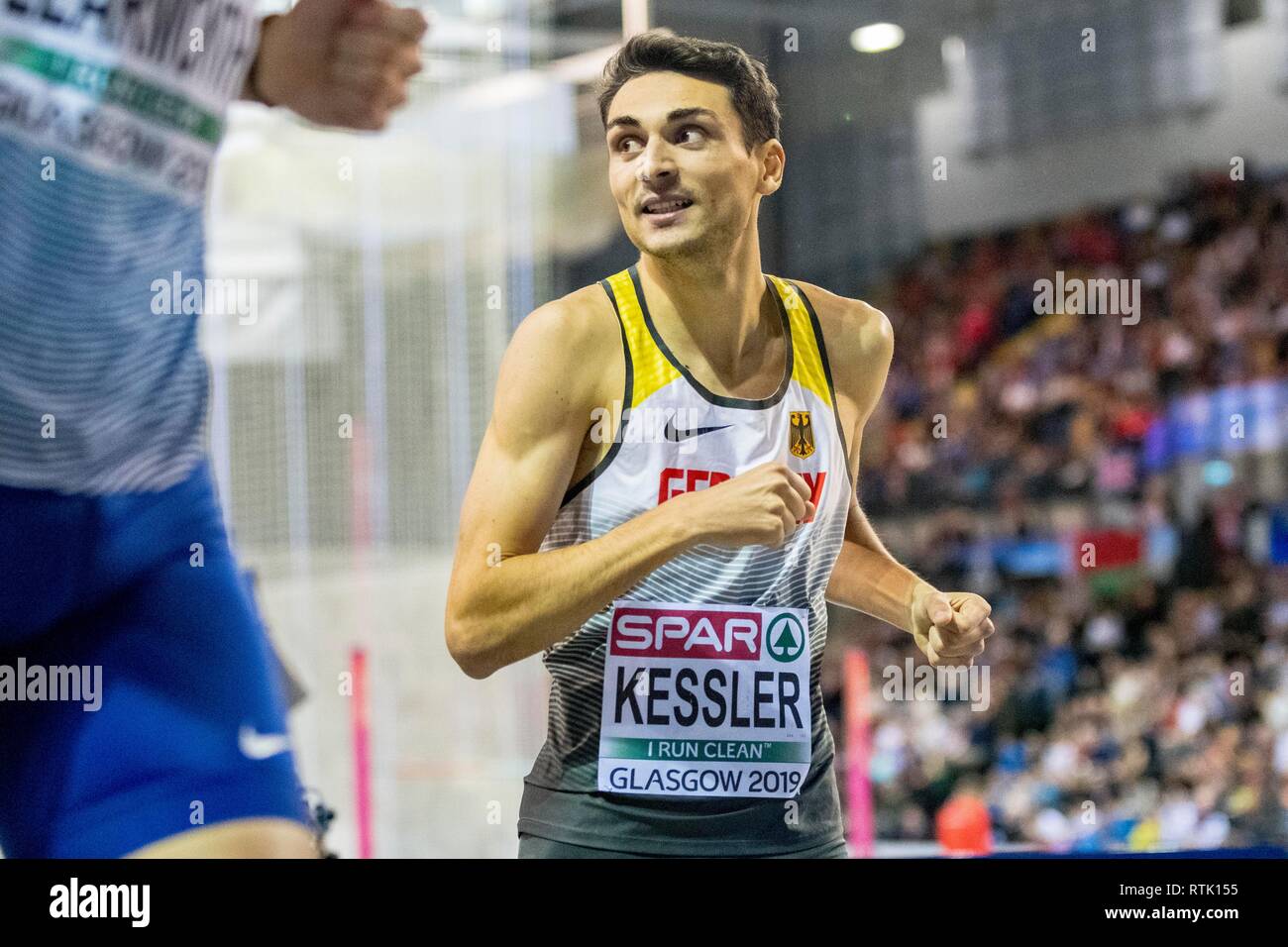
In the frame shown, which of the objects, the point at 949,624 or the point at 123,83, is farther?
the point at 123,83

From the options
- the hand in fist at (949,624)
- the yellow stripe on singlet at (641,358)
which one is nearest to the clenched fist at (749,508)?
the yellow stripe on singlet at (641,358)

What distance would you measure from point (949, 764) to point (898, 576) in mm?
2978

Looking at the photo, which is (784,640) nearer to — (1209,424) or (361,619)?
(361,619)

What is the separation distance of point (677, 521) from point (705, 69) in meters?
0.77

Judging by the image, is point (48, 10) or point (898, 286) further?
point (898, 286)

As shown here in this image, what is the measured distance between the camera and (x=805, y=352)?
2.25 meters

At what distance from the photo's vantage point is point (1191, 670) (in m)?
4.90

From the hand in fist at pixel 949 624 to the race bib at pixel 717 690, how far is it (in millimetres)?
204

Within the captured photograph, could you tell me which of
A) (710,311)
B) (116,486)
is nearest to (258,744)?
(116,486)

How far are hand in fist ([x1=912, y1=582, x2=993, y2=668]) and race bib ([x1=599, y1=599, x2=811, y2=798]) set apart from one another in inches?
8.0

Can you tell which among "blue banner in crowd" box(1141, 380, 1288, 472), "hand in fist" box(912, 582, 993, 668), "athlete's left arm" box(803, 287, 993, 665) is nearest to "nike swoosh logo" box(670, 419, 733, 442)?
"athlete's left arm" box(803, 287, 993, 665)

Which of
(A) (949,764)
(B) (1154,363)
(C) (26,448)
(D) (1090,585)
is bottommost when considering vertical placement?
(A) (949,764)
